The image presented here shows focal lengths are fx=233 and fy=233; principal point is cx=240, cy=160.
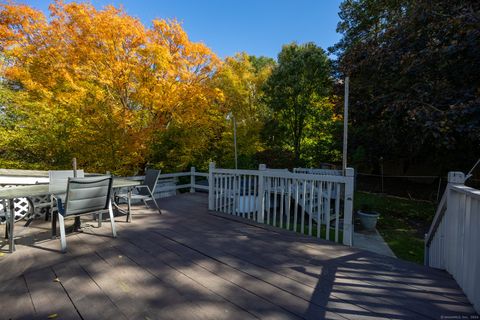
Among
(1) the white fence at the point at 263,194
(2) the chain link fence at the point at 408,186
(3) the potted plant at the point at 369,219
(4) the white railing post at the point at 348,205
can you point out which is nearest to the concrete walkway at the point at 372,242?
(3) the potted plant at the point at 369,219

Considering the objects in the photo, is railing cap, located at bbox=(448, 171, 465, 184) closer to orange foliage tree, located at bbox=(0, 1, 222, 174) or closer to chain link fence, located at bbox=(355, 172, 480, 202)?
orange foliage tree, located at bbox=(0, 1, 222, 174)

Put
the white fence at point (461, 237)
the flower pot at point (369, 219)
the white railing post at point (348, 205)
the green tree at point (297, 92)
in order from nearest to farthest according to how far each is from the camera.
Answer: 1. the white fence at point (461, 237)
2. the white railing post at point (348, 205)
3. the flower pot at point (369, 219)
4. the green tree at point (297, 92)

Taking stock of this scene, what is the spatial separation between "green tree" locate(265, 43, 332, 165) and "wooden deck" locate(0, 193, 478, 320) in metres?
8.47

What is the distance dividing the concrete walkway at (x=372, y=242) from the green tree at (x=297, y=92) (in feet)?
19.6

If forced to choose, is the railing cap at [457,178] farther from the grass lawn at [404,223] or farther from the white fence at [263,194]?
the grass lawn at [404,223]

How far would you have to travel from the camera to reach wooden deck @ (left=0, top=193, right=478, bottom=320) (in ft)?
5.35

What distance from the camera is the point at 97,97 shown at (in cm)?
658

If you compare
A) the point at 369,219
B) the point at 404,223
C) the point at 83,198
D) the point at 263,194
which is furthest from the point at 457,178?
the point at 404,223

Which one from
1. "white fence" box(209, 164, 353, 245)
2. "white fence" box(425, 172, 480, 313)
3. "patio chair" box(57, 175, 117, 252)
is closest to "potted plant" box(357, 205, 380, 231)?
"white fence" box(209, 164, 353, 245)

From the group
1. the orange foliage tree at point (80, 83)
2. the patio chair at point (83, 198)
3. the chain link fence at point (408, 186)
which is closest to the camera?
the patio chair at point (83, 198)

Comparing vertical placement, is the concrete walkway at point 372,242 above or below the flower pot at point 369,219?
below

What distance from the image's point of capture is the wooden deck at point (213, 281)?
1632 millimetres

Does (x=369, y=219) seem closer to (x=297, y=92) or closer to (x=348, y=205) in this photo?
(x=348, y=205)

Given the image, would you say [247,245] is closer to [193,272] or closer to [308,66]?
[193,272]
